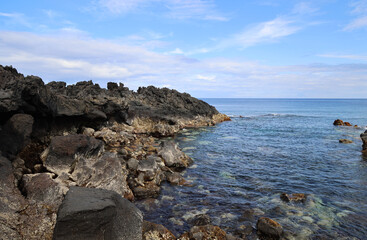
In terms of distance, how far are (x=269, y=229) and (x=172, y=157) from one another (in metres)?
13.7

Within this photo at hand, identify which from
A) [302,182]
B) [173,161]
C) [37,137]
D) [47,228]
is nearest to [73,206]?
[47,228]

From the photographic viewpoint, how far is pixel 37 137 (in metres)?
19.3

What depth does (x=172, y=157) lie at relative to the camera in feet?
82.6

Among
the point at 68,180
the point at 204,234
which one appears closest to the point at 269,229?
the point at 204,234

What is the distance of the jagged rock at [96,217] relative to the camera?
8.20 m

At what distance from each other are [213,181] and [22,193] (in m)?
14.7

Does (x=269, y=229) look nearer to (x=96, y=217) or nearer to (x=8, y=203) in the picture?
(x=96, y=217)

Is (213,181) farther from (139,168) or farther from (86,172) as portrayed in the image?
(86,172)

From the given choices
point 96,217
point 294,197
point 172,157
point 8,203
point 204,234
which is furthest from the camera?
point 172,157

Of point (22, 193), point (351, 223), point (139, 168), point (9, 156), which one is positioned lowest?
point (351, 223)

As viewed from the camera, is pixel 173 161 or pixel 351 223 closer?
pixel 351 223

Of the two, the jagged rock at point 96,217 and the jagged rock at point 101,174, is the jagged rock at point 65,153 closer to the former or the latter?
the jagged rock at point 101,174

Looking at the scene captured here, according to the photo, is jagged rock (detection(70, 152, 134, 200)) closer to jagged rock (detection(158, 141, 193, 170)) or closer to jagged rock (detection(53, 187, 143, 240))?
jagged rock (detection(53, 187, 143, 240))

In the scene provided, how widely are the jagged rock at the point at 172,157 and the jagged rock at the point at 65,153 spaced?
416 inches
